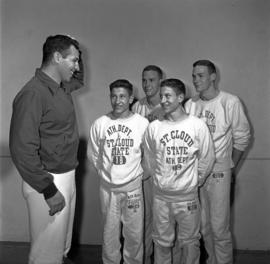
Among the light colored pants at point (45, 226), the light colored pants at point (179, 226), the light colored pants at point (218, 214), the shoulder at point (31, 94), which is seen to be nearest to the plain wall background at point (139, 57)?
the light colored pants at point (218, 214)

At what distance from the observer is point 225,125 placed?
8.55ft

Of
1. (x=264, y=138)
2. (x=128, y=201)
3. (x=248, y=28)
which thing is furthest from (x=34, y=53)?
(x=264, y=138)

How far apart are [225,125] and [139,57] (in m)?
1.05

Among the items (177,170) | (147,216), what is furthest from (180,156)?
(147,216)

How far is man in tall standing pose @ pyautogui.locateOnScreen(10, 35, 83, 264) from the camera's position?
66.4 inches

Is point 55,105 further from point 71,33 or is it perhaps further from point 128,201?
point 71,33

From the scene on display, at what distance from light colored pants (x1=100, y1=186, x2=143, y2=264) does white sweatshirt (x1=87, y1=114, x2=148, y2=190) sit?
9cm

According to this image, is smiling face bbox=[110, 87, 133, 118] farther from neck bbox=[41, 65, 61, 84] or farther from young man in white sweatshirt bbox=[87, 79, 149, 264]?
neck bbox=[41, 65, 61, 84]

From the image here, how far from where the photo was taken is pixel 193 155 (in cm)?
241

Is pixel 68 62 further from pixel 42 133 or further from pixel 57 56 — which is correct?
pixel 42 133

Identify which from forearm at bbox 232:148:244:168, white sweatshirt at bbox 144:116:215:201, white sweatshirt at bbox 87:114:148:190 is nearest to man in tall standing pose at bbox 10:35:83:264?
white sweatshirt at bbox 87:114:148:190

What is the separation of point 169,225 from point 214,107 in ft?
3.07

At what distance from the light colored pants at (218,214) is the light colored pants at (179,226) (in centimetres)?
20

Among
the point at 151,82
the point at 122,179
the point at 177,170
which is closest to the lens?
the point at 177,170
